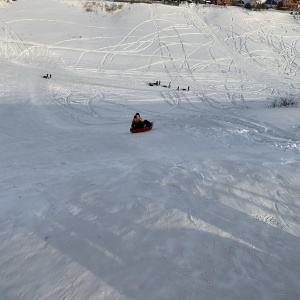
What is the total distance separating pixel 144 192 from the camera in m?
7.14

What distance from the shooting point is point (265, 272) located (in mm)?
5230

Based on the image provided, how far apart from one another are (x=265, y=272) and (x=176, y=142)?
21.5ft

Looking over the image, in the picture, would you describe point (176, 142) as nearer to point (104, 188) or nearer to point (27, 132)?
point (104, 188)

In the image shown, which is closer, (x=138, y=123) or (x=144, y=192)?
(x=144, y=192)

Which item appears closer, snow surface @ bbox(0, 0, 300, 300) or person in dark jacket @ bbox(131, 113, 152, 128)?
snow surface @ bbox(0, 0, 300, 300)

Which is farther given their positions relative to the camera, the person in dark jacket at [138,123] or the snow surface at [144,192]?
the person in dark jacket at [138,123]

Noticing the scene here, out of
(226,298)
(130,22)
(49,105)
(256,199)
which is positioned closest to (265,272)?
(226,298)

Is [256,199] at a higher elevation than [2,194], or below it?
higher

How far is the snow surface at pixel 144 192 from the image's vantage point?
5.03 meters

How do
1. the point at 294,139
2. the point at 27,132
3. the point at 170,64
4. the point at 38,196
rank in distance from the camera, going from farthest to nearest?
the point at 170,64 < the point at 27,132 < the point at 294,139 < the point at 38,196

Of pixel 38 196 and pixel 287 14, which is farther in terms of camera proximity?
pixel 287 14

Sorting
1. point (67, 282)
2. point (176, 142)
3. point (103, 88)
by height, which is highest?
point (67, 282)

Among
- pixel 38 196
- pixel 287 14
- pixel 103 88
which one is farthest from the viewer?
pixel 287 14

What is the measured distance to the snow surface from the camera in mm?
5031
